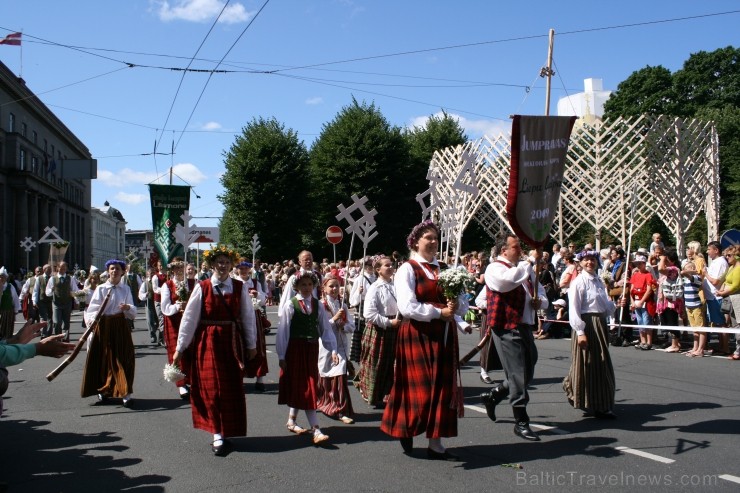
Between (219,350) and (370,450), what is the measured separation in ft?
5.50

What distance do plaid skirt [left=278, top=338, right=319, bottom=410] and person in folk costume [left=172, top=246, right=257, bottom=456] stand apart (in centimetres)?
45

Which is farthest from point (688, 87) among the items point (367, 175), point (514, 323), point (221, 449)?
point (221, 449)

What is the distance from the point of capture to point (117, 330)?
8820 millimetres

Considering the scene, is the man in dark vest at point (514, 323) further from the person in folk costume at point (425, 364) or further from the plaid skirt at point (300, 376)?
the plaid skirt at point (300, 376)

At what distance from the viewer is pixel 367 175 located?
4184 centimetres

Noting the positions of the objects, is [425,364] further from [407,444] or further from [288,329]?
[288,329]

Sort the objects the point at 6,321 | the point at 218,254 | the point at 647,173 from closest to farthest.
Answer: the point at 218,254 → the point at 6,321 → the point at 647,173

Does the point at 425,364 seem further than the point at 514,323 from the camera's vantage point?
No

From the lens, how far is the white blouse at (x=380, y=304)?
736 cm

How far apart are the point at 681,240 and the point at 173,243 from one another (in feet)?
56.0

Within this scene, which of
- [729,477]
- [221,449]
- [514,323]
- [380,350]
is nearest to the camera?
[729,477]

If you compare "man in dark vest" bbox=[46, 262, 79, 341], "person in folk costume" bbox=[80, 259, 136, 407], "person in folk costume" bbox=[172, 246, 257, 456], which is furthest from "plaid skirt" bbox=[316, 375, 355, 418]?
"man in dark vest" bbox=[46, 262, 79, 341]

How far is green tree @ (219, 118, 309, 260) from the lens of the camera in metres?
40.1

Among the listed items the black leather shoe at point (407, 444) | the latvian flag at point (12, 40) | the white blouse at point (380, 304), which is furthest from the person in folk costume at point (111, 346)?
the latvian flag at point (12, 40)
